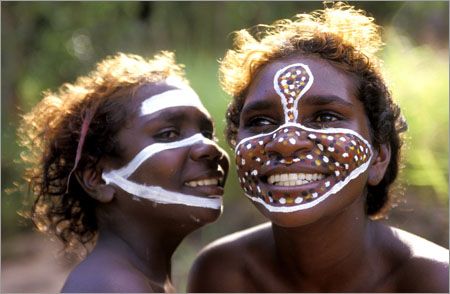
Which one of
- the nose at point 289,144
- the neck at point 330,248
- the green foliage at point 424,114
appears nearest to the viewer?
the nose at point 289,144

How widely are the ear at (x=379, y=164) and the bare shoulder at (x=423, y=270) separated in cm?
30

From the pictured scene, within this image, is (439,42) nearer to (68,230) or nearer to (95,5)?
(95,5)

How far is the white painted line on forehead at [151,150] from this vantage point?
298cm

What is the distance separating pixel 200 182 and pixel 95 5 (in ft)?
20.8

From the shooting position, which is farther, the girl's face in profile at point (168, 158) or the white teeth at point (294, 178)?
the girl's face in profile at point (168, 158)

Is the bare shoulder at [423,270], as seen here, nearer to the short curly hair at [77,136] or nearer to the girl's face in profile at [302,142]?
the girl's face in profile at [302,142]

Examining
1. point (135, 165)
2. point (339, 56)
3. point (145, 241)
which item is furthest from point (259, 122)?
point (145, 241)

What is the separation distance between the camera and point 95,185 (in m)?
3.07

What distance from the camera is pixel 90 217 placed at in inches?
126

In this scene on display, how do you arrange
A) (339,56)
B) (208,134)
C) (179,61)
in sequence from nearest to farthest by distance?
1. (339,56)
2. (208,134)
3. (179,61)

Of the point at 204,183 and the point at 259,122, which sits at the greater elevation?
the point at 259,122

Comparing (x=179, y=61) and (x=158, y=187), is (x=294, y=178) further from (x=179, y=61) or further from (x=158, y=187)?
(x=179, y=61)

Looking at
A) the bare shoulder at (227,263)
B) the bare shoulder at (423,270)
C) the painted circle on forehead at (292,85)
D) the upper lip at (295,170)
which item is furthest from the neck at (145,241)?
the bare shoulder at (423,270)

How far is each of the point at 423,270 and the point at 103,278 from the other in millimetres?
1236
